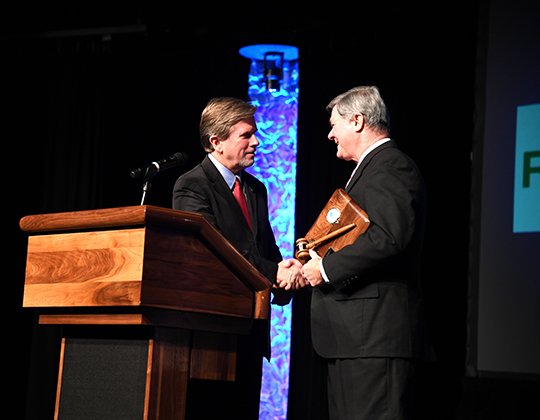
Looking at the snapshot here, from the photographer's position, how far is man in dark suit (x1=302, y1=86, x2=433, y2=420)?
8.91ft

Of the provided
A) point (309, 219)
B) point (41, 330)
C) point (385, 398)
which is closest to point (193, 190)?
point (385, 398)

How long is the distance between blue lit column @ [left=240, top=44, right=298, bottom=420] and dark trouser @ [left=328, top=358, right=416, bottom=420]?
2.36 metres

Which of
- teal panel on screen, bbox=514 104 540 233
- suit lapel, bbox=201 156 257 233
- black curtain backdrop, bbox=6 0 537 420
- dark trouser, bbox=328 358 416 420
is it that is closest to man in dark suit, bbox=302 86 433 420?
dark trouser, bbox=328 358 416 420

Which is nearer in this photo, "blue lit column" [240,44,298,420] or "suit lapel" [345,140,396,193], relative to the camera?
"suit lapel" [345,140,396,193]

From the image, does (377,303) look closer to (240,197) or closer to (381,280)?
(381,280)

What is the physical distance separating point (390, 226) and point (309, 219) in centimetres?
223

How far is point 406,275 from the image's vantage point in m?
2.83

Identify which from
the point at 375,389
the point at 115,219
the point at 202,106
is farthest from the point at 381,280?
the point at 202,106

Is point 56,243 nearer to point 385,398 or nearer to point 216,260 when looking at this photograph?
point 216,260

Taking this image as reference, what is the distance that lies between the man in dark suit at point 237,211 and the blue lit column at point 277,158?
5.94 ft

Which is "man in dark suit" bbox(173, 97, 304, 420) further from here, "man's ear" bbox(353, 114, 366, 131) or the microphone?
"man's ear" bbox(353, 114, 366, 131)

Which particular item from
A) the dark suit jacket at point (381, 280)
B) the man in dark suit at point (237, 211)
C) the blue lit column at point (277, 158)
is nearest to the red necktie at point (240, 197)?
the man in dark suit at point (237, 211)

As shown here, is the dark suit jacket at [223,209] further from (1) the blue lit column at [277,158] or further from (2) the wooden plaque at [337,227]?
(1) the blue lit column at [277,158]

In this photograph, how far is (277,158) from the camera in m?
5.31
